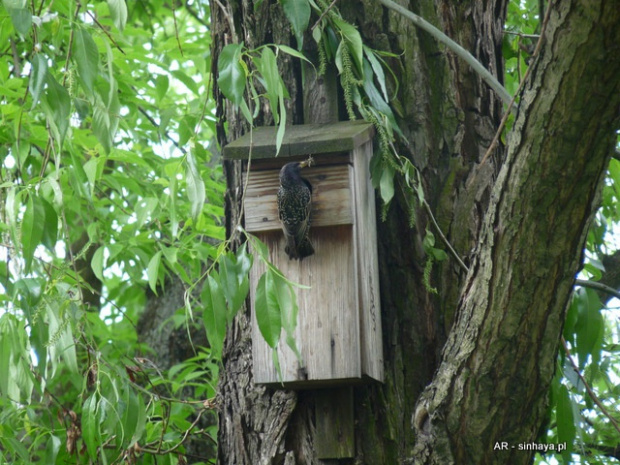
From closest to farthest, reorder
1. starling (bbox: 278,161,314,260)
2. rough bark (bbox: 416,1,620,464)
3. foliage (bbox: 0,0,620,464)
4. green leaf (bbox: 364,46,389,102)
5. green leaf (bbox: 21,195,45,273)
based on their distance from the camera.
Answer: rough bark (bbox: 416,1,620,464) < foliage (bbox: 0,0,620,464) < green leaf (bbox: 21,195,45,273) < starling (bbox: 278,161,314,260) < green leaf (bbox: 364,46,389,102)

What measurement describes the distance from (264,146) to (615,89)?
0.87 meters

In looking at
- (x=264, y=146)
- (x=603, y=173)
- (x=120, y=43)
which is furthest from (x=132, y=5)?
(x=603, y=173)

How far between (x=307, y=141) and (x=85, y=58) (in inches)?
23.3

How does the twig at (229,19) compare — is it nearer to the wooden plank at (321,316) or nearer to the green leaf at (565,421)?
the wooden plank at (321,316)

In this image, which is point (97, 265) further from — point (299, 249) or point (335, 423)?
point (335, 423)

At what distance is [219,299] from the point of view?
5.80 ft

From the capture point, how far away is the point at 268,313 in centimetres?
166

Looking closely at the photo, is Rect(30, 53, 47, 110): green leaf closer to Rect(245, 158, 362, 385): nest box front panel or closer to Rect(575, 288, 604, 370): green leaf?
Rect(245, 158, 362, 385): nest box front panel

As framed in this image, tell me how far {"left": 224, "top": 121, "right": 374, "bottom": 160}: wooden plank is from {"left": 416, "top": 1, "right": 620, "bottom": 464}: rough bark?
1.46 ft

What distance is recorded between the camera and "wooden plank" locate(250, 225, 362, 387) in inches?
80.4

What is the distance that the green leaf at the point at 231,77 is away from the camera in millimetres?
1690

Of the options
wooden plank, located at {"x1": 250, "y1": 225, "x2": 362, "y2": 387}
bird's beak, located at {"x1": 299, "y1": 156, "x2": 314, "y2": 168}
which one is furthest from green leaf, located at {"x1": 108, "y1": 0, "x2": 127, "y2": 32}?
wooden plank, located at {"x1": 250, "y1": 225, "x2": 362, "y2": 387}

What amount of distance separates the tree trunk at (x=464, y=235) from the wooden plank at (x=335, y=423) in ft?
0.13

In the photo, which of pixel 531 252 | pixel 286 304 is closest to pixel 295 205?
pixel 286 304
